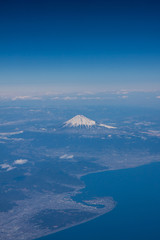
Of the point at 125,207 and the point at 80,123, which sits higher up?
the point at 80,123

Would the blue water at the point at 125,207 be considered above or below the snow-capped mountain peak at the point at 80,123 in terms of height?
below

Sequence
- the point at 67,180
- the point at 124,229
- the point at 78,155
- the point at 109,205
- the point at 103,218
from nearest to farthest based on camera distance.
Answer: the point at 124,229 → the point at 103,218 → the point at 109,205 → the point at 67,180 → the point at 78,155

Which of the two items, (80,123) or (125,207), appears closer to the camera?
(125,207)

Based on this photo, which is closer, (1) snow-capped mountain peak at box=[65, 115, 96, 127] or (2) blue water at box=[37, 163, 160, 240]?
(2) blue water at box=[37, 163, 160, 240]

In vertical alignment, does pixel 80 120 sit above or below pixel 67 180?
above

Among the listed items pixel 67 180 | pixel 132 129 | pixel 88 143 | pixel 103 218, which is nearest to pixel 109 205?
pixel 103 218

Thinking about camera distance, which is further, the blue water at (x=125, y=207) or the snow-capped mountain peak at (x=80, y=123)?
the snow-capped mountain peak at (x=80, y=123)

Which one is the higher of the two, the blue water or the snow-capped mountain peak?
the snow-capped mountain peak

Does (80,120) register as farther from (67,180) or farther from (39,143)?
(67,180)
